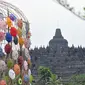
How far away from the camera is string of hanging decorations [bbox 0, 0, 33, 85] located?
10.8 m

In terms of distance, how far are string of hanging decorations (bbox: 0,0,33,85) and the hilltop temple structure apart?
54569mm

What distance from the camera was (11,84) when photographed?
11.1 m

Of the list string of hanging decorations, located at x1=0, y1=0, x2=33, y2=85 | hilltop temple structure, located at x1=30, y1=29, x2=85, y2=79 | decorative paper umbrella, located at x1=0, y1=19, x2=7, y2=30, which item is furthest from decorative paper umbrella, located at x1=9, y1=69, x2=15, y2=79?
hilltop temple structure, located at x1=30, y1=29, x2=85, y2=79

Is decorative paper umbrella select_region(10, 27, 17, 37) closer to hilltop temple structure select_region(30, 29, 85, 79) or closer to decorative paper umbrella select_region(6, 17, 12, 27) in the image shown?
decorative paper umbrella select_region(6, 17, 12, 27)

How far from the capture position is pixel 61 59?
72.6 metres

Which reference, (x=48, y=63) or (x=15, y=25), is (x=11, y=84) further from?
(x=48, y=63)

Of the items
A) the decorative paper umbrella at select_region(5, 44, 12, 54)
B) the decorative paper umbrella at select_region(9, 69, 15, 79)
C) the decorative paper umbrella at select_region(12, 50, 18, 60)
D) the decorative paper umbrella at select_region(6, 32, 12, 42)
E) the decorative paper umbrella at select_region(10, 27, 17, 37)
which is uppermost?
the decorative paper umbrella at select_region(10, 27, 17, 37)

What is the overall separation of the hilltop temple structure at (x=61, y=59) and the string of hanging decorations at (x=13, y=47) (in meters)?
54.6

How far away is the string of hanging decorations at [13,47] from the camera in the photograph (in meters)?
10.8

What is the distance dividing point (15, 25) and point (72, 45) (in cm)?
6525

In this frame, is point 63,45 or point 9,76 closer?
point 9,76

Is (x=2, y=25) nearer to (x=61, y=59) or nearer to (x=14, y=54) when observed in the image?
(x=14, y=54)

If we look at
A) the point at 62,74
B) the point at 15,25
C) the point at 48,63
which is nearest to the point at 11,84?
the point at 15,25

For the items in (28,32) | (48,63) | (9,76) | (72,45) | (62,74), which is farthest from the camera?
(72,45)
